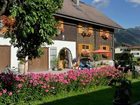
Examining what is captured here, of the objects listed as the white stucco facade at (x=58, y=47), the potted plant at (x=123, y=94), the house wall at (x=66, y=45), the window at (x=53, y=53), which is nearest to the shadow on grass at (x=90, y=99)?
the potted plant at (x=123, y=94)

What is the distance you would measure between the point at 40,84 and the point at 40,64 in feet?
62.1

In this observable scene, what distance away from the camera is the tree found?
837cm

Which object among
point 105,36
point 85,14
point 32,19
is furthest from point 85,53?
point 32,19

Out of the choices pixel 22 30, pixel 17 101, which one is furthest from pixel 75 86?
pixel 22 30

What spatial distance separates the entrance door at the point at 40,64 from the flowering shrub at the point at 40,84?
43.4 feet

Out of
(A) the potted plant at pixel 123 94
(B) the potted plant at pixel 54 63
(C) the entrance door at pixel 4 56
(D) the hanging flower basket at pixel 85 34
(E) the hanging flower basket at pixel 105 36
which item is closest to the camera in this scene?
(A) the potted plant at pixel 123 94

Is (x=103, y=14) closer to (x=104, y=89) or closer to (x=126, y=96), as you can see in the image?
(x=104, y=89)

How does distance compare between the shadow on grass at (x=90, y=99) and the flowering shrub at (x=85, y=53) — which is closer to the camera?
the shadow on grass at (x=90, y=99)

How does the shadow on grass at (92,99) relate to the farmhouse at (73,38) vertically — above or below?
below

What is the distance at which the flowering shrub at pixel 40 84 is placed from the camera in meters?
12.6

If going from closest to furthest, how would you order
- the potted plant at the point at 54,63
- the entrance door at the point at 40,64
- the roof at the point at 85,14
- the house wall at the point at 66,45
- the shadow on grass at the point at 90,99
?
the shadow on grass at the point at 90,99 < the entrance door at the point at 40,64 < the potted plant at the point at 54,63 < the house wall at the point at 66,45 < the roof at the point at 85,14

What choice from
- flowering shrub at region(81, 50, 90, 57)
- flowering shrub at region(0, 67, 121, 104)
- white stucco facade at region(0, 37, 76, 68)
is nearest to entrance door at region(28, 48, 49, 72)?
white stucco facade at region(0, 37, 76, 68)

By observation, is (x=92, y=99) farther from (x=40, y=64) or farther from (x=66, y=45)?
(x=66, y=45)

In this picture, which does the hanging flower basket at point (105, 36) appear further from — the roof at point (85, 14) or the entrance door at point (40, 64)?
the entrance door at point (40, 64)
